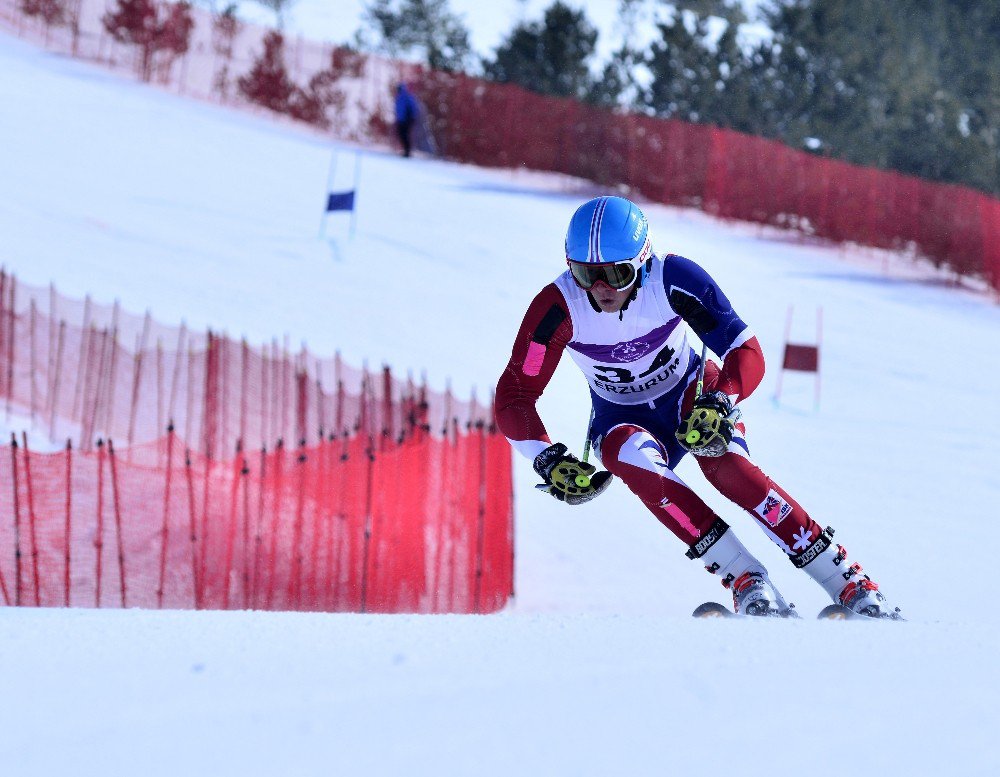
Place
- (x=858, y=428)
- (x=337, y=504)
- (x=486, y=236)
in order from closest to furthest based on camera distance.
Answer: (x=337, y=504), (x=858, y=428), (x=486, y=236)

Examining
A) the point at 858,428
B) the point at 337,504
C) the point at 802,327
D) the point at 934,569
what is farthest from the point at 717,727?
the point at 802,327

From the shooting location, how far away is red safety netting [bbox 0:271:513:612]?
6.68 meters

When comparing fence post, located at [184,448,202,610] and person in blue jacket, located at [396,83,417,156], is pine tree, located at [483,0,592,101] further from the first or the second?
fence post, located at [184,448,202,610]

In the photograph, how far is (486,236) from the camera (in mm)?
19641

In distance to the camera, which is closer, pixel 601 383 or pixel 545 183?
pixel 601 383

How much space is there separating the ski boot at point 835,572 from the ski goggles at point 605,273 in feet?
4.11

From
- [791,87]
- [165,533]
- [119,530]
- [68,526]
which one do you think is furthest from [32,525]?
[791,87]

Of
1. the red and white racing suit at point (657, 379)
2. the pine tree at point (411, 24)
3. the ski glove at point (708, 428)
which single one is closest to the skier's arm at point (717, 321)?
the red and white racing suit at point (657, 379)

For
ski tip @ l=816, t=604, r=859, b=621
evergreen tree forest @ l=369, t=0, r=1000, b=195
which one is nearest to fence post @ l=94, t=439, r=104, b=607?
ski tip @ l=816, t=604, r=859, b=621

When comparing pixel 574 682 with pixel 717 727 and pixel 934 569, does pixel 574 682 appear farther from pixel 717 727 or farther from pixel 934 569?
pixel 934 569

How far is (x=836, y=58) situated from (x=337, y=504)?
31473mm

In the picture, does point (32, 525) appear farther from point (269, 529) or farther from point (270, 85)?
point (270, 85)

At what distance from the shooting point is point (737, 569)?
4.49 meters

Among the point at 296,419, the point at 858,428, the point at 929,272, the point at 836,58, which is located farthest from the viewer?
the point at 836,58
